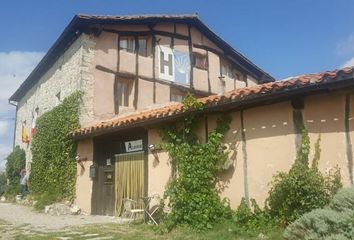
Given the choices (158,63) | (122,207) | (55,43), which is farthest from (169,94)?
(122,207)

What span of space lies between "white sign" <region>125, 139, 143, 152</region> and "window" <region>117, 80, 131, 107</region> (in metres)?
4.18

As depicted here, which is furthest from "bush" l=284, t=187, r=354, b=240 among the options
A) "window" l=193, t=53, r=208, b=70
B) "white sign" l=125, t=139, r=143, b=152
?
"window" l=193, t=53, r=208, b=70

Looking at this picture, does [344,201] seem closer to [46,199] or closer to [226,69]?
[46,199]

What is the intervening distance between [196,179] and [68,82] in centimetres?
947

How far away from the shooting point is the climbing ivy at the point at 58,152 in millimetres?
15161

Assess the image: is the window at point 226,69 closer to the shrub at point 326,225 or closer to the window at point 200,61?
the window at point 200,61

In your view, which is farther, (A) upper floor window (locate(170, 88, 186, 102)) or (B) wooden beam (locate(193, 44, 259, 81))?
(B) wooden beam (locate(193, 44, 259, 81))

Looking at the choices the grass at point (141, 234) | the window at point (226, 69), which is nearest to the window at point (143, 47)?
the window at point (226, 69)

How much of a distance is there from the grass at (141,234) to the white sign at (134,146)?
2873mm

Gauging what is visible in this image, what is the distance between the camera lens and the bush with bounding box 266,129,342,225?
747 centimetres

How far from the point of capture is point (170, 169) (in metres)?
10.9

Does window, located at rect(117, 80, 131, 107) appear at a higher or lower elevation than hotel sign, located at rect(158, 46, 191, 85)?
lower

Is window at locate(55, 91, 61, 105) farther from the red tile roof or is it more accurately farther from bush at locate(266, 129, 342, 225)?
bush at locate(266, 129, 342, 225)

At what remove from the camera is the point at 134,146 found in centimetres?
1247
